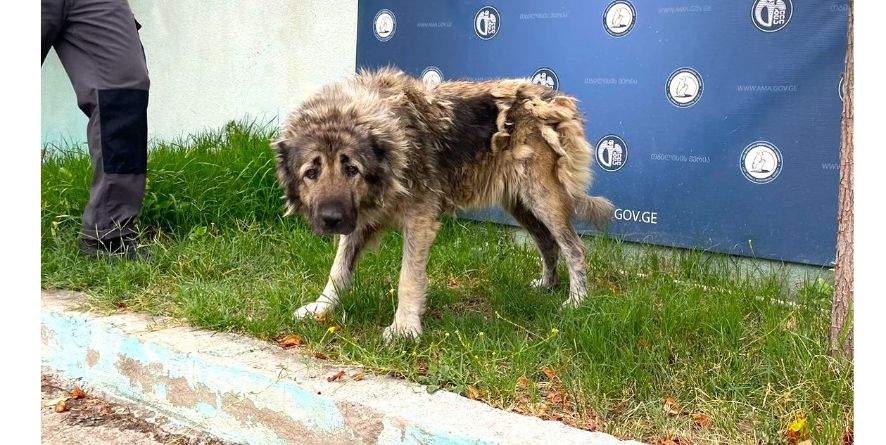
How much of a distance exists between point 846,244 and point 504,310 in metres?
1.74

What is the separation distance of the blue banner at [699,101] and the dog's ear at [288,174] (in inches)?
93.7

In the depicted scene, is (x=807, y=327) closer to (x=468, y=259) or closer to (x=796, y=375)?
(x=796, y=375)

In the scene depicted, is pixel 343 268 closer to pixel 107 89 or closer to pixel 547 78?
pixel 107 89

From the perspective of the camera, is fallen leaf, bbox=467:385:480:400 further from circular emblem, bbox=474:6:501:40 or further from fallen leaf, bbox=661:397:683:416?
circular emblem, bbox=474:6:501:40

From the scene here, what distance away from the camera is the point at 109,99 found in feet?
16.3

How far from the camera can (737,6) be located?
5.10 metres

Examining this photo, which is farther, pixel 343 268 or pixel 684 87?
pixel 684 87

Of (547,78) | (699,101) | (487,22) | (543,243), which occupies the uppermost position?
(487,22)

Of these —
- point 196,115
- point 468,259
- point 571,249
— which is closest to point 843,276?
point 571,249

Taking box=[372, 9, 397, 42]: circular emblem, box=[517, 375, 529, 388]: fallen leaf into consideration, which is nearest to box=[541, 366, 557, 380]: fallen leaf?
box=[517, 375, 529, 388]: fallen leaf

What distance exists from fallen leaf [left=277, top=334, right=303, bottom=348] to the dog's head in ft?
2.02

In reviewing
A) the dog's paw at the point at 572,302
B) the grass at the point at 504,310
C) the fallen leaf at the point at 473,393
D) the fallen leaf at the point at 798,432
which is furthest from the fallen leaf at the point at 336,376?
the fallen leaf at the point at 798,432

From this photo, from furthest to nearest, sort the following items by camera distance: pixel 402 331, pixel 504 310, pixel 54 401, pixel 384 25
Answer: pixel 384 25 < pixel 504 310 < pixel 54 401 < pixel 402 331

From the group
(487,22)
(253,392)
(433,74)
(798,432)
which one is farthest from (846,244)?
(433,74)
